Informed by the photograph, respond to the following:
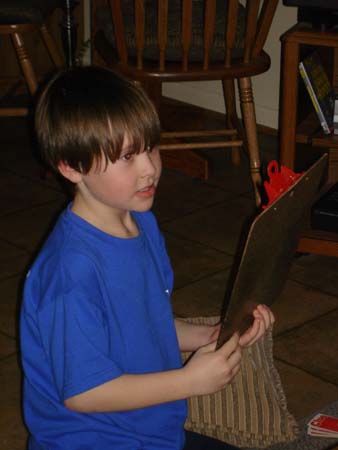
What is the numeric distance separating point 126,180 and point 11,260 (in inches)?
47.9

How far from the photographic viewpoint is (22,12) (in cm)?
228

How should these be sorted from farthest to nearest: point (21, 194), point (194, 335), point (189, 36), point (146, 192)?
1. point (21, 194)
2. point (189, 36)
3. point (194, 335)
4. point (146, 192)

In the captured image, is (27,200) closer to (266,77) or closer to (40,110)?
(266,77)

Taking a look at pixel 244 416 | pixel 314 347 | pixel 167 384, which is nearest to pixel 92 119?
pixel 167 384

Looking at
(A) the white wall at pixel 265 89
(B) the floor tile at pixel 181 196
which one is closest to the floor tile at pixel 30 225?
(B) the floor tile at pixel 181 196

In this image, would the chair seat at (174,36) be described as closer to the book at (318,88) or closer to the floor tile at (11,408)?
the book at (318,88)

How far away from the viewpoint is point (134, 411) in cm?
107

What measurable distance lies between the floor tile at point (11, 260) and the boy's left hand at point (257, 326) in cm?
110

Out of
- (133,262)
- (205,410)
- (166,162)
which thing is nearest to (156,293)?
(133,262)

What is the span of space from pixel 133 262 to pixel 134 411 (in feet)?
0.59

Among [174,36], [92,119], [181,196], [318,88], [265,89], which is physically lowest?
[181,196]

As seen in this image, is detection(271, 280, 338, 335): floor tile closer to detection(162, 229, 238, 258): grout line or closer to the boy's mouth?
detection(162, 229, 238, 258): grout line

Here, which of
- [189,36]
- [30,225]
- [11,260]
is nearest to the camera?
[189,36]

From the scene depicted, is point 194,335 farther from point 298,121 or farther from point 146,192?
point 298,121
